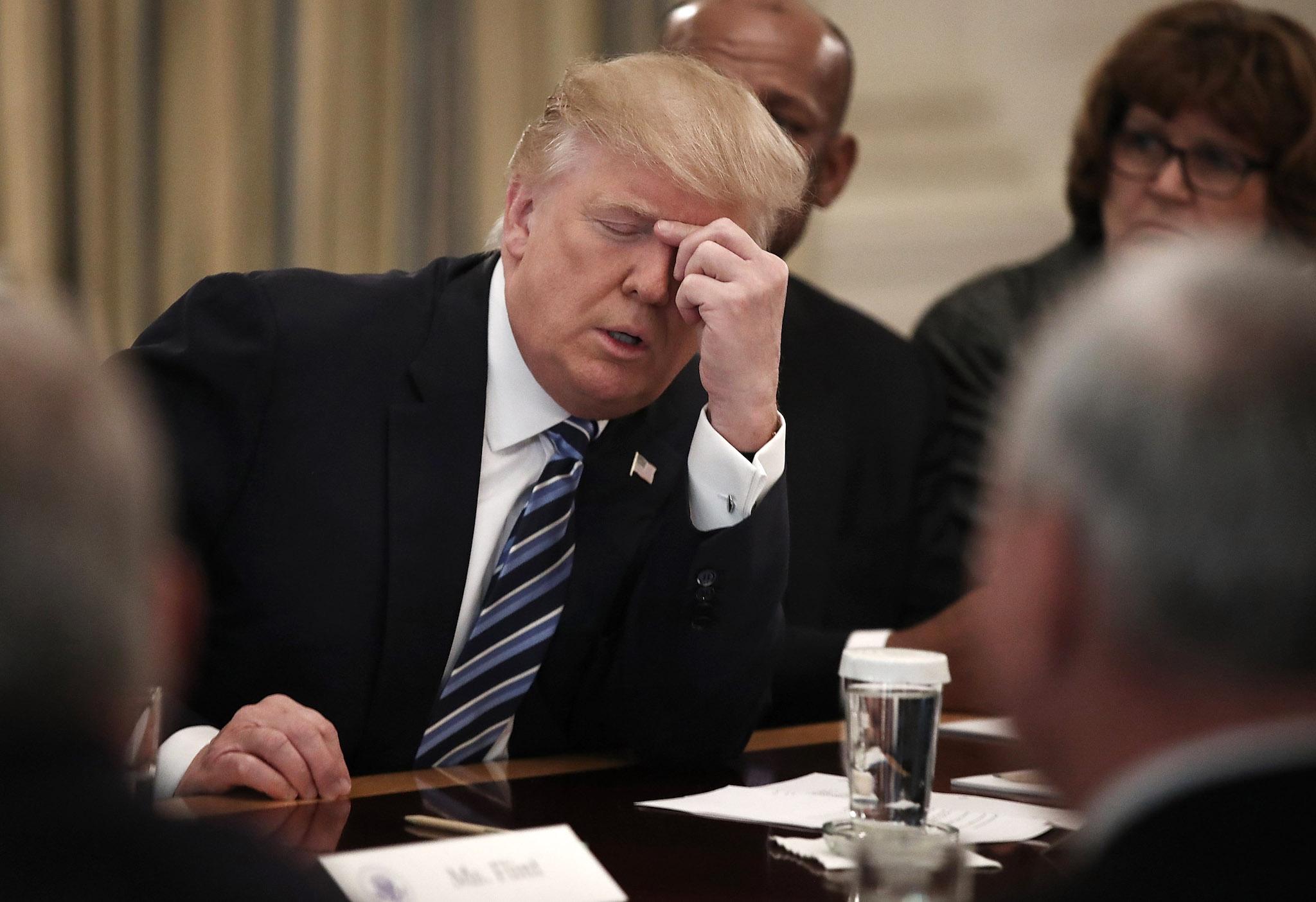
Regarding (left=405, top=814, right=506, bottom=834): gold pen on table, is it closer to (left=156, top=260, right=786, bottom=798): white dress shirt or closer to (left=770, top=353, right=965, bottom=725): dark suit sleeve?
(left=156, top=260, right=786, bottom=798): white dress shirt

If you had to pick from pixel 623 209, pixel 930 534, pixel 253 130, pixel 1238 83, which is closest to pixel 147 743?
pixel 623 209

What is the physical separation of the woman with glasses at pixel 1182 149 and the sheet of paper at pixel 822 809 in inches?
50.6

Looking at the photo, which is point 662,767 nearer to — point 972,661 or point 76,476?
point 972,661

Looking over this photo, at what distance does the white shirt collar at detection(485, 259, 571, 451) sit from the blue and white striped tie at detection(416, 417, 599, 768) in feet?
0.29

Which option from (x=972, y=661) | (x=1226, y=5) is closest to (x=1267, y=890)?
(x=972, y=661)

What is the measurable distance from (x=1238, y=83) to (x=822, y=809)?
75.0 inches

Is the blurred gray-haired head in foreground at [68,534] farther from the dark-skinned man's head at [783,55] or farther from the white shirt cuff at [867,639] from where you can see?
the dark-skinned man's head at [783,55]

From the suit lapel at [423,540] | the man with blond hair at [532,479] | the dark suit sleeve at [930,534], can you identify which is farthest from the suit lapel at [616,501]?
the dark suit sleeve at [930,534]

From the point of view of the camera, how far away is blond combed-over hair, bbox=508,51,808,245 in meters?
2.04

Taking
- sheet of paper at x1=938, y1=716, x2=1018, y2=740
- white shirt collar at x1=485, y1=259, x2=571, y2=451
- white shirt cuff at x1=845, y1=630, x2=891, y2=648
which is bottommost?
sheet of paper at x1=938, y1=716, x2=1018, y2=740

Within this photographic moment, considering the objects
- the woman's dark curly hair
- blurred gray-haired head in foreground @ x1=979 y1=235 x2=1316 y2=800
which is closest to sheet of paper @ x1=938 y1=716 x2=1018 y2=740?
the woman's dark curly hair

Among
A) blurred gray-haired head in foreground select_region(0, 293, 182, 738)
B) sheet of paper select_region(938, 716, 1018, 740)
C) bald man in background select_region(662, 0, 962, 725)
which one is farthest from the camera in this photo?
bald man in background select_region(662, 0, 962, 725)

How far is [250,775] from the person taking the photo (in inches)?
64.4

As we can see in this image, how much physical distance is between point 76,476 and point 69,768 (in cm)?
12
